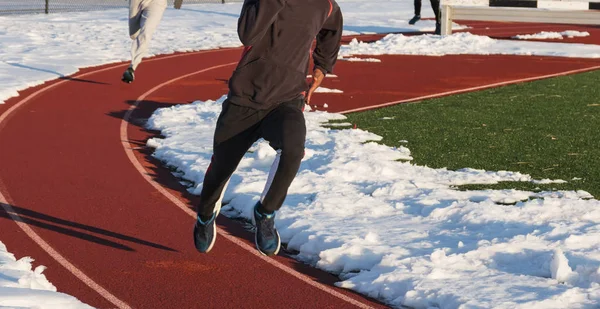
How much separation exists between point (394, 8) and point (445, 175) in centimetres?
3001

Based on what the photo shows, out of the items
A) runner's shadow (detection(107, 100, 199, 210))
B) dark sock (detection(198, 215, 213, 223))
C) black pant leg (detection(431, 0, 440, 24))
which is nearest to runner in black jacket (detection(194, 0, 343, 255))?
dark sock (detection(198, 215, 213, 223))

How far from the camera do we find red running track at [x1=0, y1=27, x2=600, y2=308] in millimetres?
6547

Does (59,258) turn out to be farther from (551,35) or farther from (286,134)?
(551,35)

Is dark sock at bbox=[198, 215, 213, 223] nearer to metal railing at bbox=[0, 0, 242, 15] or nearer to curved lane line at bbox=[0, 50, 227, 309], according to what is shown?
curved lane line at bbox=[0, 50, 227, 309]

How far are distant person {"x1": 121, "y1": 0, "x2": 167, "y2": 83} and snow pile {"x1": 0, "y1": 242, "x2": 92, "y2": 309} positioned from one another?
921 cm

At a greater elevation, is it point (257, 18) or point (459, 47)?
point (257, 18)

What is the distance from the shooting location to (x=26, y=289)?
5.92m

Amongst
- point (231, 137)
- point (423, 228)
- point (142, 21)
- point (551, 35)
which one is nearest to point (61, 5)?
point (551, 35)

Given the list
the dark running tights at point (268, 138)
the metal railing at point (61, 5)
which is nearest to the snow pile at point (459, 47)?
the metal railing at point (61, 5)

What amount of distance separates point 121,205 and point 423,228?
2608 mm

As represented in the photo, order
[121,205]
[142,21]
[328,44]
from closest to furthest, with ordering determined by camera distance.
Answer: [328,44] < [121,205] < [142,21]

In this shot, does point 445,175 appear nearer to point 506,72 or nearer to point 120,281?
point 120,281

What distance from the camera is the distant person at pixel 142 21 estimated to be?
16.0m

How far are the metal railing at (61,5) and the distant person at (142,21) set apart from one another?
55.3 ft
